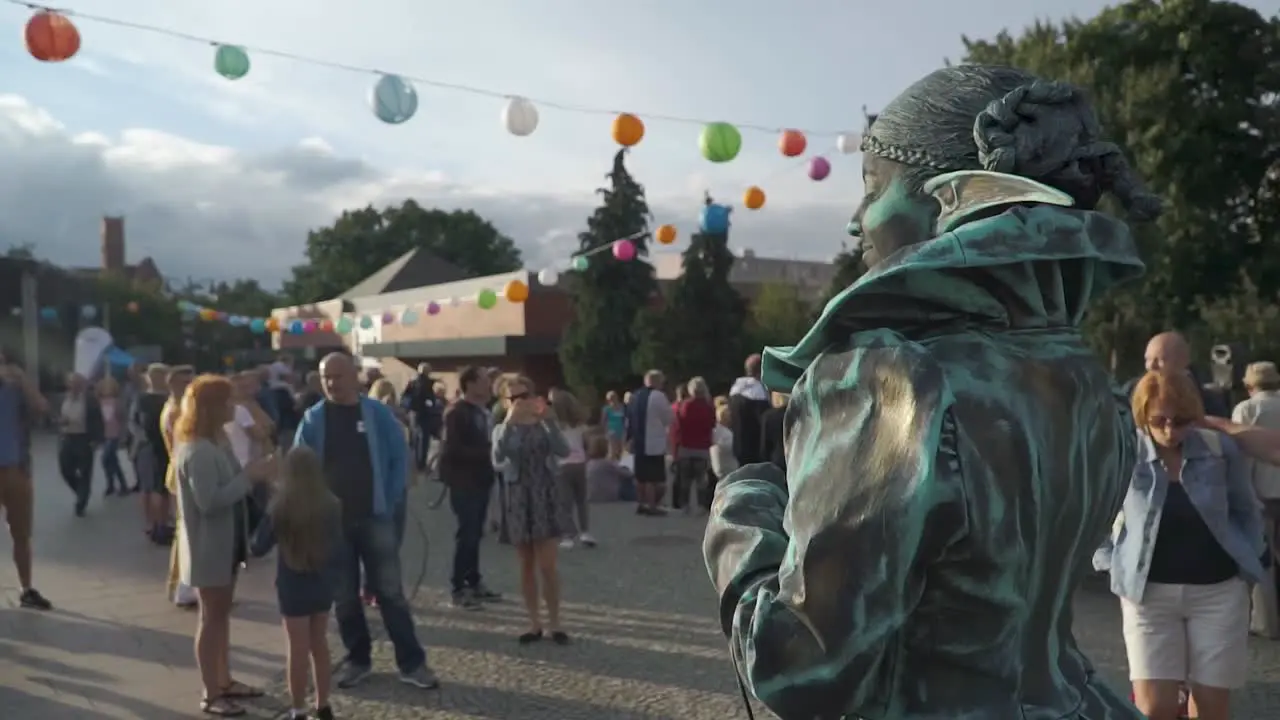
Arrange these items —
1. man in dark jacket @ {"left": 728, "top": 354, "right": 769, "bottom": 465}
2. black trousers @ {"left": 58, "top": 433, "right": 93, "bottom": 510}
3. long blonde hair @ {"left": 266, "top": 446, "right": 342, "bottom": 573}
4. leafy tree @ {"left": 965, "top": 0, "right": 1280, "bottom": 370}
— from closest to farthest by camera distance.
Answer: long blonde hair @ {"left": 266, "top": 446, "right": 342, "bottom": 573} < man in dark jacket @ {"left": 728, "top": 354, "right": 769, "bottom": 465} < black trousers @ {"left": 58, "top": 433, "right": 93, "bottom": 510} < leafy tree @ {"left": 965, "top": 0, "right": 1280, "bottom": 370}

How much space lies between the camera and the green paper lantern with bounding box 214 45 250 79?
8320 millimetres

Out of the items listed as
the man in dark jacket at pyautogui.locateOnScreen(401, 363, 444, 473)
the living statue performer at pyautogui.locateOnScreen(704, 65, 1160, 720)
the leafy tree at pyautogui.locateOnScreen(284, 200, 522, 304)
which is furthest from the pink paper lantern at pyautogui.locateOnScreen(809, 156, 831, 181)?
the leafy tree at pyautogui.locateOnScreen(284, 200, 522, 304)

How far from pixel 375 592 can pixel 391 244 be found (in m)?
62.0

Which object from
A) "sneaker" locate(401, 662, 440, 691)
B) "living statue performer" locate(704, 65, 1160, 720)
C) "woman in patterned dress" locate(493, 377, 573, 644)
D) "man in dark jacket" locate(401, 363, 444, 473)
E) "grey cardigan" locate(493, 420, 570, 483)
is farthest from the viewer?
"man in dark jacket" locate(401, 363, 444, 473)

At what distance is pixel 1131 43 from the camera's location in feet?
70.3

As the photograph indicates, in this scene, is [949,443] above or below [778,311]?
below

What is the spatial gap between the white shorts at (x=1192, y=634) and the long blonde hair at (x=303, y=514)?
147 inches

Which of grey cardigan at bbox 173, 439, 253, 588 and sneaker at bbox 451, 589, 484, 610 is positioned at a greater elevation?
grey cardigan at bbox 173, 439, 253, 588

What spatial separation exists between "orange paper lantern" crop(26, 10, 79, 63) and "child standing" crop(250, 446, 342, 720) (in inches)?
154

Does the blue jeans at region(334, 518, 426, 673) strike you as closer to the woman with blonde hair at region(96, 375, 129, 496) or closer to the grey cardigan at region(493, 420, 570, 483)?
the grey cardigan at region(493, 420, 570, 483)

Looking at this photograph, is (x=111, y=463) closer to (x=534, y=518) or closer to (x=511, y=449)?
(x=511, y=449)

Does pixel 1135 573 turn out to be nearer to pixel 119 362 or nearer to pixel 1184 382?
pixel 1184 382

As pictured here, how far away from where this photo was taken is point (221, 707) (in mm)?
5555

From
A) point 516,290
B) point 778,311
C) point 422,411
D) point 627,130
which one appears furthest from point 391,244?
point 627,130
